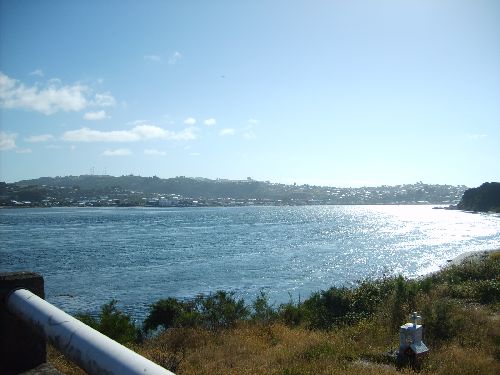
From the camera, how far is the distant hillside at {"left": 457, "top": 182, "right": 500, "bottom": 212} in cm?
15360

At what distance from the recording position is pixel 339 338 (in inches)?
398

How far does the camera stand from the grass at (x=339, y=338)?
7637 mm

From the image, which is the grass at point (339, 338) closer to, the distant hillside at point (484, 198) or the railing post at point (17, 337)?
the railing post at point (17, 337)

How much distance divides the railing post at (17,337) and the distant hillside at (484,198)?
168 m

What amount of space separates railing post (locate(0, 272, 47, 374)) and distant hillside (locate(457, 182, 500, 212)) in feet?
551

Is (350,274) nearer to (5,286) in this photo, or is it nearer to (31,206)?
(5,286)

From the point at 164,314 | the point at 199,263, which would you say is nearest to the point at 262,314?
the point at 164,314

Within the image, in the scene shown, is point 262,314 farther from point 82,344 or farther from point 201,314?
point 82,344

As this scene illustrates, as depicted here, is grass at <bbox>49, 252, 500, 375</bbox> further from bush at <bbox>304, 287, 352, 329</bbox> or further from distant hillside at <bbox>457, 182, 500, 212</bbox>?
distant hillside at <bbox>457, 182, 500, 212</bbox>

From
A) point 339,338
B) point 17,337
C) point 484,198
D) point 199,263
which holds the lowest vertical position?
point 199,263

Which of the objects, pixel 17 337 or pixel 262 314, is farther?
pixel 262 314

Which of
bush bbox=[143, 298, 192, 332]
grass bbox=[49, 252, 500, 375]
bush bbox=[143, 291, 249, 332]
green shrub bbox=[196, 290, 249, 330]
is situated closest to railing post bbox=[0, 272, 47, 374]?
grass bbox=[49, 252, 500, 375]

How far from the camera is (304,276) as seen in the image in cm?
3922

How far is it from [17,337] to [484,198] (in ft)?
587
